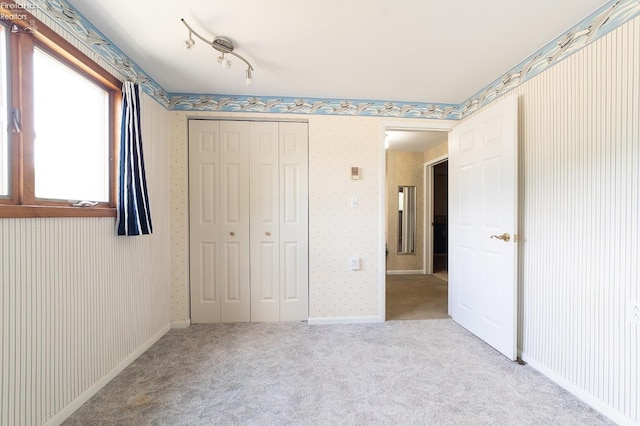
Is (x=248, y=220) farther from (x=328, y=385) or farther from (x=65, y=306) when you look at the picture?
(x=328, y=385)

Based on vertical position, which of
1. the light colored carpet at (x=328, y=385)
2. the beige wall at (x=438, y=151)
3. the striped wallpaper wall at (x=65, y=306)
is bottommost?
the light colored carpet at (x=328, y=385)

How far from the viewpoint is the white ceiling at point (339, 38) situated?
4.68 ft

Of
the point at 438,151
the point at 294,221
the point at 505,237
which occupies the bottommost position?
the point at 505,237

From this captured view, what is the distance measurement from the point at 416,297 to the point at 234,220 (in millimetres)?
2648

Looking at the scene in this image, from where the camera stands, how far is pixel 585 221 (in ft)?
4.99

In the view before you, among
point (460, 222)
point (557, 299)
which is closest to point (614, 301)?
point (557, 299)

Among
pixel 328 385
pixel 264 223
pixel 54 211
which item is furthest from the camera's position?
pixel 264 223

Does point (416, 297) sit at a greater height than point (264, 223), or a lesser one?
lesser

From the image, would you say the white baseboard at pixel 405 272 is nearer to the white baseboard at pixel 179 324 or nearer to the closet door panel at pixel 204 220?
the closet door panel at pixel 204 220

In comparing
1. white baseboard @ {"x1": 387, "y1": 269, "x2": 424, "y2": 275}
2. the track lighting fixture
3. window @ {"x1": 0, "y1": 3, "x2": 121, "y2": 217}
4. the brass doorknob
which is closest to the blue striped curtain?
window @ {"x1": 0, "y1": 3, "x2": 121, "y2": 217}

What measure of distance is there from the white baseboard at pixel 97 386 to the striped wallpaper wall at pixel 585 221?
10.1ft

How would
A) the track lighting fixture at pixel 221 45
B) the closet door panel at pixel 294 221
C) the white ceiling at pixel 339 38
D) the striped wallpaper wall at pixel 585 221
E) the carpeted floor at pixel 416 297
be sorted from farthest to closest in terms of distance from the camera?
the carpeted floor at pixel 416 297 → the closet door panel at pixel 294 221 → the track lighting fixture at pixel 221 45 → the white ceiling at pixel 339 38 → the striped wallpaper wall at pixel 585 221

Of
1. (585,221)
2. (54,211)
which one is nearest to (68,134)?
(54,211)

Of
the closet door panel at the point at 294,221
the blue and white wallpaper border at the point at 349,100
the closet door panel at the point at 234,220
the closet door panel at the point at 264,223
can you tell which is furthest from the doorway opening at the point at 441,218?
the closet door panel at the point at 234,220
